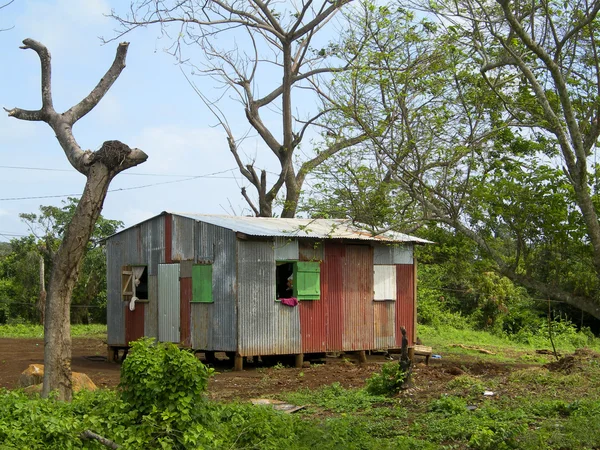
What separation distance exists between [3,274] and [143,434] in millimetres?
28646

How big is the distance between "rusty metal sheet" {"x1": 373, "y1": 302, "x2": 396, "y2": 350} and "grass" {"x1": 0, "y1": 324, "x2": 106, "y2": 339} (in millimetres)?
12007

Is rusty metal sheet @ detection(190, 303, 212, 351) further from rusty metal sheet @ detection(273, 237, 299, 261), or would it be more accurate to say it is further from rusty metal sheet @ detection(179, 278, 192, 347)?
rusty metal sheet @ detection(273, 237, 299, 261)

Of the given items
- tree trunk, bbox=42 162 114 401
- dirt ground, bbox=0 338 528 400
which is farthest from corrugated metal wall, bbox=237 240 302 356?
tree trunk, bbox=42 162 114 401

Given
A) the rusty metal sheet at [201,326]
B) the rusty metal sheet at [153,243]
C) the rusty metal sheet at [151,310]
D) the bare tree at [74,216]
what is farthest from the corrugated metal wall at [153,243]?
the bare tree at [74,216]

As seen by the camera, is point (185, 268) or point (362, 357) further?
point (362, 357)

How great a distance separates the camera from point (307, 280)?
61.7 feet

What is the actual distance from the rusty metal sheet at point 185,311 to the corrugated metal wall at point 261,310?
5.67ft

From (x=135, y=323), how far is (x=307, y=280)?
16.3ft

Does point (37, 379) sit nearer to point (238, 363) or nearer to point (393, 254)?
point (238, 363)

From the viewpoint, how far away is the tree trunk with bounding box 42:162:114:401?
32.5ft

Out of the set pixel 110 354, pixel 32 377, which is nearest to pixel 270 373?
pixel 32 377

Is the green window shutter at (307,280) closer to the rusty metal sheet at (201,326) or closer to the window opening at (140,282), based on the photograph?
the rusty metal sheet at (201,326)

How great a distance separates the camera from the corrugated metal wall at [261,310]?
58.2ft

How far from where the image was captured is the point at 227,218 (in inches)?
781
